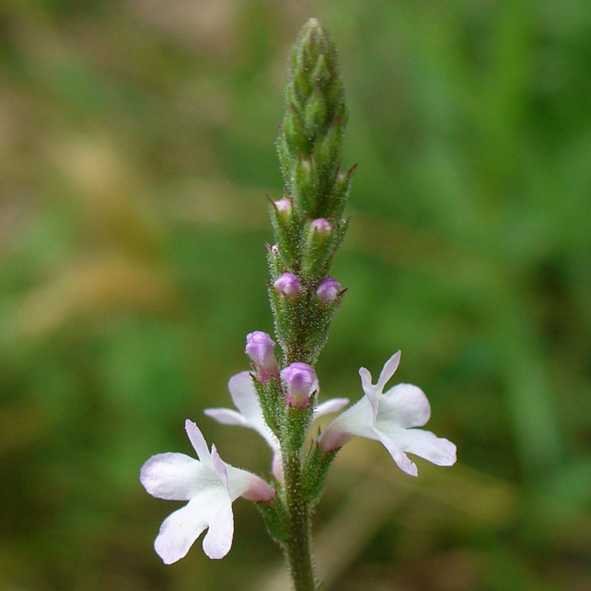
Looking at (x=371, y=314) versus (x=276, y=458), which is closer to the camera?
(x=276, y=458)

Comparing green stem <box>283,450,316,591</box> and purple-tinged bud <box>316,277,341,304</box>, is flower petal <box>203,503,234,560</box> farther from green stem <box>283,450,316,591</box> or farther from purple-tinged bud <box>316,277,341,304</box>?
purple-tinged bud <box>316,277,341,304</box>

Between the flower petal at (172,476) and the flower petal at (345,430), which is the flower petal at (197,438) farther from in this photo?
the flower petal at (345,430)

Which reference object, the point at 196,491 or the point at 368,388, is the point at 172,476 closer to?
the point at 196,491

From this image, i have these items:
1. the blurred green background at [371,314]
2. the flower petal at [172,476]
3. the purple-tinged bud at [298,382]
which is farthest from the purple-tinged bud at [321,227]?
the blurred green background at [371,314]

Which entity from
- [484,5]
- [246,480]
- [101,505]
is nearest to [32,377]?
[101,505]

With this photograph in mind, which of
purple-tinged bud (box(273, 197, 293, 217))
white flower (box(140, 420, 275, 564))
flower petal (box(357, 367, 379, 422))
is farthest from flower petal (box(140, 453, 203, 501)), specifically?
purple-tinged bud (box(273, 197, 293, 217))

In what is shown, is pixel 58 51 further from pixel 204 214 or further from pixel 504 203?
pixel 504 203

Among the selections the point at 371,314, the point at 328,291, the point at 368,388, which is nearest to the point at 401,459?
the point at 368,388
